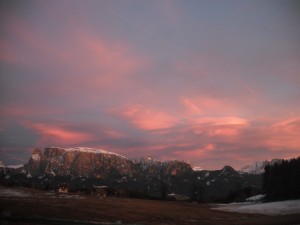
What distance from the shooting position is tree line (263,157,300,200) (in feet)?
366

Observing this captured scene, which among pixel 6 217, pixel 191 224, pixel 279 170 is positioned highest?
pixel 279 170

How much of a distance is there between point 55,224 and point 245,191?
180221 mm

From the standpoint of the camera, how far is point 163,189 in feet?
630

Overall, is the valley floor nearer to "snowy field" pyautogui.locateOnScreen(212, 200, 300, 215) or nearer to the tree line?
"snowy field" pyautogui.locateOnScreen(212, 200, 300, 215)

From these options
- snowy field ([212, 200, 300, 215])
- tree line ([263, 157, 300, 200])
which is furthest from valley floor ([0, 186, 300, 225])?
tree line ([263, 157, 300, 200])

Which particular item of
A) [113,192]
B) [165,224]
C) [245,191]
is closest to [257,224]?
[165,224]

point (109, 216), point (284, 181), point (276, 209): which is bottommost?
point (276, 209)

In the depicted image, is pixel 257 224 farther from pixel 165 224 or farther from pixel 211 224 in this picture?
pixel 165 224

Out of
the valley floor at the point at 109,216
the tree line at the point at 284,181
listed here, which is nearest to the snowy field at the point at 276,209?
the valley floor at the point at 109,216

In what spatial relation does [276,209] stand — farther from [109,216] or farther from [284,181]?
[284,181]

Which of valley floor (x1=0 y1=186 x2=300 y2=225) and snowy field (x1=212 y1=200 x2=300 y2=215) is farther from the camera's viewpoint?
snowy field (x1=212 y1=200 x2=300 y2=215)

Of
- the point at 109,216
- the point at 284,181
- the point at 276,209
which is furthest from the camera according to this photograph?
the point at 284,181

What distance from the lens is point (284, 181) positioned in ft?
408

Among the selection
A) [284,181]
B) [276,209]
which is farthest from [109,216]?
[284,181]
